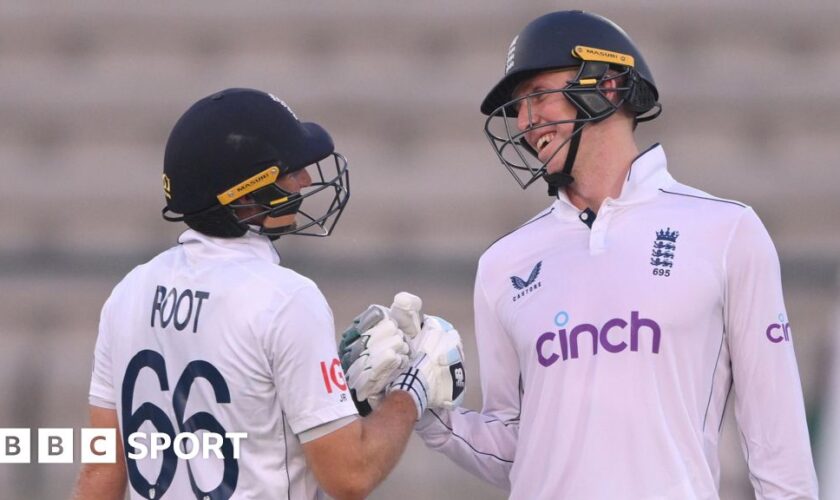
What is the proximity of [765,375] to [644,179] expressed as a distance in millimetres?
383

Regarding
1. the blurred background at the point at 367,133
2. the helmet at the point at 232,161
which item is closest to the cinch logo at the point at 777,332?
the helmet at the point at 232,161

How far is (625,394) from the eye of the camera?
6.65 feet

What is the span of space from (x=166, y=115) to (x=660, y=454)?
2.96 m

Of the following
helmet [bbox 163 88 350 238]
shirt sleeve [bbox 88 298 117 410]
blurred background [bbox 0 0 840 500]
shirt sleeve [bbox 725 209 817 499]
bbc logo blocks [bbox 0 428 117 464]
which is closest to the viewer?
shirt sleeve [bbox 725 209 817 499]

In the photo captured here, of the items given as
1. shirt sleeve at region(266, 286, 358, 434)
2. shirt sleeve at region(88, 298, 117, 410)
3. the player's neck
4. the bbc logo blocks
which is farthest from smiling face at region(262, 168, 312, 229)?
the bbc logo blocks

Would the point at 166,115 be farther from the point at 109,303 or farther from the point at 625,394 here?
the point at 625,394

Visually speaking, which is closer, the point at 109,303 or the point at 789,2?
the point at 109,303

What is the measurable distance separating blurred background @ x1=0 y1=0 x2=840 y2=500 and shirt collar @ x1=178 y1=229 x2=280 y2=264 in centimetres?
204

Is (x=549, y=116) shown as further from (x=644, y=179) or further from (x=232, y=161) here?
(x=232, y=161)

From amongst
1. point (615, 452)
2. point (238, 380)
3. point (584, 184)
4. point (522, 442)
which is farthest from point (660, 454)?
point (238, 380)

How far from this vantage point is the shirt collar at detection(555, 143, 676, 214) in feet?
7.07

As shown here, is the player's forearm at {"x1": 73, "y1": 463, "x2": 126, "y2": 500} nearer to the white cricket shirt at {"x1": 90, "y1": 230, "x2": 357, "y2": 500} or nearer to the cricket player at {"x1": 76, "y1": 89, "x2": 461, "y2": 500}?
the cricket player at {"x1": 76, "y1": 89, "x2": 461, "y2": 500}

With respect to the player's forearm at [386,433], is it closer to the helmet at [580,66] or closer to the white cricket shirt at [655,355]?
the white cricket shirt at [655,355]

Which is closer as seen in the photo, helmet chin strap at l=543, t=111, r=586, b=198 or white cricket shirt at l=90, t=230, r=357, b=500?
white cricket shirt at l=90, t=230, r=357, b=500
